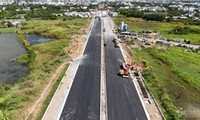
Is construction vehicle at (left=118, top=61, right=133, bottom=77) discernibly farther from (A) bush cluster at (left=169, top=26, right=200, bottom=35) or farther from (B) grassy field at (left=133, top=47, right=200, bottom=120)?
(A) bush cluster at (left=169, top=26, right=200, bottom=35)

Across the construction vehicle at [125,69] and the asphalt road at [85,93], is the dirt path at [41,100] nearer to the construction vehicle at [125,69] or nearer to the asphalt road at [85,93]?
the asphalt road at [85,93]

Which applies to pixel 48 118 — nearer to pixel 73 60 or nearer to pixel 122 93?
pixel 122 93

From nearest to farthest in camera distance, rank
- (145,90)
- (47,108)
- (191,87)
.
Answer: (47,108), (145,90), (191,87)

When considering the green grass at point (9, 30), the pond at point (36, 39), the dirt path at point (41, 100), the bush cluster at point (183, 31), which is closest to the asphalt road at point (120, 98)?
the dirt path at point (41, 100)

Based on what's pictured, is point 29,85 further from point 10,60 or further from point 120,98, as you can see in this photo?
point 10,60

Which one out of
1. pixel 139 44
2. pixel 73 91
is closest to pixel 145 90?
pixel 73 91

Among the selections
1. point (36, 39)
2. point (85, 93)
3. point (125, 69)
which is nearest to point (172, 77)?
point (125, 69)
